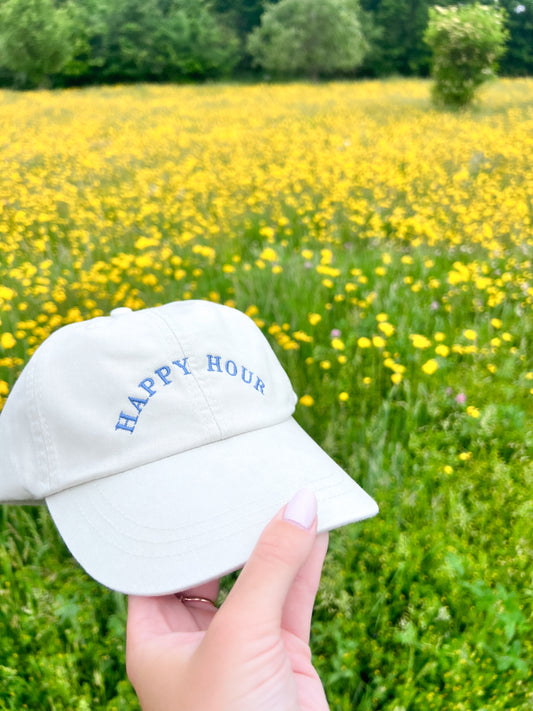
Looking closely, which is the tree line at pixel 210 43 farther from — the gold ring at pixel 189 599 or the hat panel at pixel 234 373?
the gold ring at pixel 189 599

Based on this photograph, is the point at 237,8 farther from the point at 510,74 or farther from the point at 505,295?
the point at 505,295

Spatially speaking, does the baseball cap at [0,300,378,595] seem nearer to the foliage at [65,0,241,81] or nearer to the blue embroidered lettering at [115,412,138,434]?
the blue embroidered lettering at [115,412,138,434]

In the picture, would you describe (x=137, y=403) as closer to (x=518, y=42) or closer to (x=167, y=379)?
(x=167, y=379)

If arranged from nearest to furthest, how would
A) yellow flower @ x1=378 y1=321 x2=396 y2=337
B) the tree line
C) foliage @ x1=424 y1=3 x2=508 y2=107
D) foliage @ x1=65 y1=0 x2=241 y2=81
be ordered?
yellow flower @ x1=378 y1=321 x2=396 y2=337
foliage @ x1=424 y1=3 x2=508 y2=107
the tree line
foliage @ x1=65 y1=0 x2=241 y2=81

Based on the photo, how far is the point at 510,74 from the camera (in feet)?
92.4

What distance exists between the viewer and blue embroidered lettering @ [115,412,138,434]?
125cm

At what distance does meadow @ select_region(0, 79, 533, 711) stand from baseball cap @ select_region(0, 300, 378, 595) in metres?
0.68

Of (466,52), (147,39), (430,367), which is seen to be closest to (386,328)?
(430,367)

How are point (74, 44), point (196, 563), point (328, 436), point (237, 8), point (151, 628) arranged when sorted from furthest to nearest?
point (237, 8), point (74, 44), point (328, 436), point (151, 628), point (196, 563)

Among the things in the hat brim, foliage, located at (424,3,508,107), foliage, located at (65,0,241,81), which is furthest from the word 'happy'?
foliage, located at (65,0,241,81)

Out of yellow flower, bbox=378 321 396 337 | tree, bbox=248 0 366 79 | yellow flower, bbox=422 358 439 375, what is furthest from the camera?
tree, bbox=248 0 366 79

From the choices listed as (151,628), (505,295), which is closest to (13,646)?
(151,628)

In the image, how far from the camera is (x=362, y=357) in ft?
9.04

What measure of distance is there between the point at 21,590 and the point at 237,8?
41649mm
